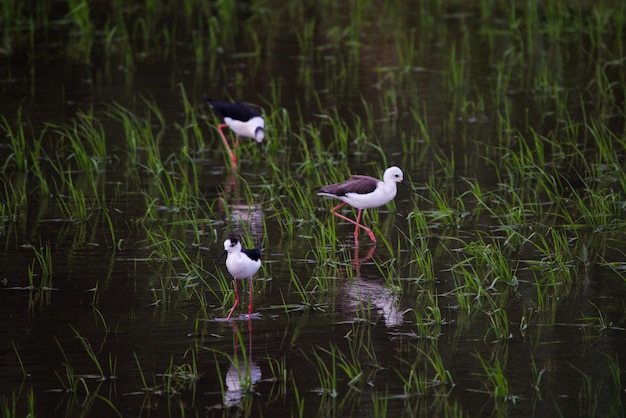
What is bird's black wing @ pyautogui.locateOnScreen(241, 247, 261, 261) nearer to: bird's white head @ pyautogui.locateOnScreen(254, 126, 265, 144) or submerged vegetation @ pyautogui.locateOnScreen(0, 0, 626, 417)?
submerged vegetation @ pyautogui.locateOnScreen(0, 0, 626, 417)

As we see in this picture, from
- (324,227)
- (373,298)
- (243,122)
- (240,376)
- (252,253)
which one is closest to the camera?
(240,376)

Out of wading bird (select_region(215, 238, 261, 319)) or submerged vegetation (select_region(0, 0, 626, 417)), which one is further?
wading bird (select_region(215, 238, 261, 319))

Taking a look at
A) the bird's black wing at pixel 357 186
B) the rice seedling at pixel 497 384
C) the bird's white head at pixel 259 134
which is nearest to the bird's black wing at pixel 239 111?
the bird's white head at pixel 259 134

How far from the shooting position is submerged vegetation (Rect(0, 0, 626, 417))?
7.15 m

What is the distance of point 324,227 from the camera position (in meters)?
10.4

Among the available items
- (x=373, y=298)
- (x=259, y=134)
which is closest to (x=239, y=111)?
(x=259, y=134)

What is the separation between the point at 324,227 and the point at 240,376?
3.55m

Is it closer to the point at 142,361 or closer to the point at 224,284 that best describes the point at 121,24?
the point at 224,284

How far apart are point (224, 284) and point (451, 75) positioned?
7987 mm

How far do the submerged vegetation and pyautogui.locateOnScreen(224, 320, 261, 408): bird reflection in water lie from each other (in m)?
0.02

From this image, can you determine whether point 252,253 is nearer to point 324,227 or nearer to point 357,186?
point 357,186

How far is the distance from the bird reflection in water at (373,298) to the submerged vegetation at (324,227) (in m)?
0.03

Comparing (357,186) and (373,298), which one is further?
(357,186)

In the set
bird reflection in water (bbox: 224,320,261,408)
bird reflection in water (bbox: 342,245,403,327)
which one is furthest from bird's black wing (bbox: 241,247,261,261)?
bird reflection in water (bbox: 342,245,403,327)
